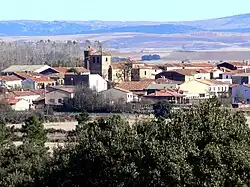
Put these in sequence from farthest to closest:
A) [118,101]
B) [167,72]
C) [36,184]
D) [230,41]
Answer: [230,41] → [167,72] → [118,101] → [36,184]

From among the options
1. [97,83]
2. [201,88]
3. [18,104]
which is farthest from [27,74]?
[201,88]

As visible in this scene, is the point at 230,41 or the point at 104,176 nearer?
the point at 104,176

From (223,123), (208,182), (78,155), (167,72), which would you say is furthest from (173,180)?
(167,72)

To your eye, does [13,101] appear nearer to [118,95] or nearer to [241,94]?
[118,95]

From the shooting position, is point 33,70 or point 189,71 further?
point 33,70

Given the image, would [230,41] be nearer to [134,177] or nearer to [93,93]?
[93,93]

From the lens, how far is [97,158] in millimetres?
8977

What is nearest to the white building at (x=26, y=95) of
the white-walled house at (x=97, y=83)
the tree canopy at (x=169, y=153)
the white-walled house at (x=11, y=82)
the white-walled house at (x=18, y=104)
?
the white-walled house at (x=18, y=104)

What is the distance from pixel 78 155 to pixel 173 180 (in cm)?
182

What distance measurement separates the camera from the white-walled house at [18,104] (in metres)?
36.5

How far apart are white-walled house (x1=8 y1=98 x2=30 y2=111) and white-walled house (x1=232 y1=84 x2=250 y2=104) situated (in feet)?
35.0

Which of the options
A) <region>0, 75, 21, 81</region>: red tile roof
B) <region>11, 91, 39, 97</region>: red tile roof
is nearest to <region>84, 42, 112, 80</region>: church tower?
<region>0, 75, 21, 81</region>: red tile roof

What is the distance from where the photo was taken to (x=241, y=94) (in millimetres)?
40250

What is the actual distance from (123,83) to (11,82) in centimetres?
770
